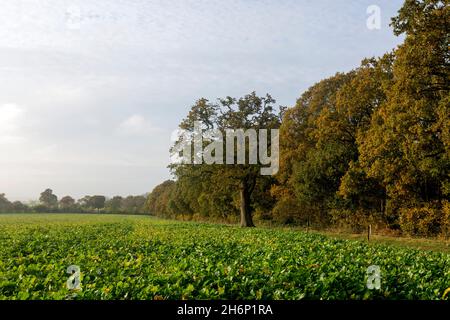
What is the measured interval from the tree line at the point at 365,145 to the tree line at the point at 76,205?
320 ft

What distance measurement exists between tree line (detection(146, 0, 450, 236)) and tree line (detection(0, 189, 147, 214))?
320ft

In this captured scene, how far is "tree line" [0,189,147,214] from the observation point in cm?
13650

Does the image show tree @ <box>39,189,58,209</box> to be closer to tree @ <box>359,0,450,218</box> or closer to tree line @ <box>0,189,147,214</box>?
tree line @ <box>0,189,147,214</box>

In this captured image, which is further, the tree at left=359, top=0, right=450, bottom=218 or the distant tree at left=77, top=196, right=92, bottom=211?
the distant tree at left=77, top=196, right=92, bottom=211

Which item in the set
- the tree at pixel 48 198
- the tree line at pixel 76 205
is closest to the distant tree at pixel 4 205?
the tree line at pixel 76 205

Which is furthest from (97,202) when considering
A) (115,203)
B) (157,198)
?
(157,198)

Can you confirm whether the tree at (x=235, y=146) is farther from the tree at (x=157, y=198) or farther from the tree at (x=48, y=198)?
the tree at (x=48, y=198)

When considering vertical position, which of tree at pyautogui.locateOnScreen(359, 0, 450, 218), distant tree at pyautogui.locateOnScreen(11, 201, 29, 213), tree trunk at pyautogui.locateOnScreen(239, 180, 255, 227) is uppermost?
tree at pyautogui.locateOnScreen(359, 0, 450, 218)

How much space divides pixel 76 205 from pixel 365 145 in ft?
473

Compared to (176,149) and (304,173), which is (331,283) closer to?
(304,173)

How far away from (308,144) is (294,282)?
3640cm

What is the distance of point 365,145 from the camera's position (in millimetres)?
32250

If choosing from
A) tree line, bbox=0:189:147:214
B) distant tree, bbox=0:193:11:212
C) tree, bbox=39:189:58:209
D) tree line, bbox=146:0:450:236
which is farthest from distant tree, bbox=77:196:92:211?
tree line, bbox=146:0:450:236

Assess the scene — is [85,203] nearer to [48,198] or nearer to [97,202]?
[97,202]
